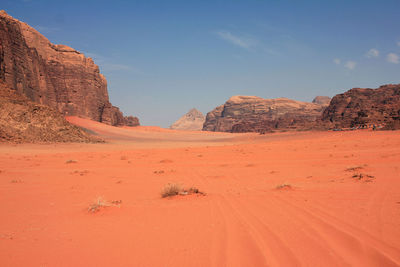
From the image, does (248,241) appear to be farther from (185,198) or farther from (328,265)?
(185,198)

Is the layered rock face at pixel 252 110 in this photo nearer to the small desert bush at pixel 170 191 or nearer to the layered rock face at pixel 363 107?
the layered rock face at pixel 363 107

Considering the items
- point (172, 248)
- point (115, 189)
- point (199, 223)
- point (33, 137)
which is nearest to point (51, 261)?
point (172, 248)

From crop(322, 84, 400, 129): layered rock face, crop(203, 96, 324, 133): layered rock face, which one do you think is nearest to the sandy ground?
crop(322, 84, 400, 129): layered rock face

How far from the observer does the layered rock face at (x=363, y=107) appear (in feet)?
124

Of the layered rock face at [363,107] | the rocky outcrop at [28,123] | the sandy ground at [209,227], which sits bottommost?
the sandy ground at [209,227]

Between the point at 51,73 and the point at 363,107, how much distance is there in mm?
61224

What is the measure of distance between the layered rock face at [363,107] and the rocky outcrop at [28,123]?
38394mm

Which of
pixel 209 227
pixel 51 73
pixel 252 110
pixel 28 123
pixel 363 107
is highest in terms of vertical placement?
pixel 252 110

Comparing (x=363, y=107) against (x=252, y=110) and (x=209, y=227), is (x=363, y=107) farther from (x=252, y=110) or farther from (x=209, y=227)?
(x=252, y=110)

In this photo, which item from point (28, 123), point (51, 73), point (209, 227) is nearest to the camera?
point (209, 227)

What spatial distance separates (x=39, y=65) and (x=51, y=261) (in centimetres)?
5279

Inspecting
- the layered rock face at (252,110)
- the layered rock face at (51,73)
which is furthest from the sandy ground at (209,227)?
the layered rock face at (252,110)

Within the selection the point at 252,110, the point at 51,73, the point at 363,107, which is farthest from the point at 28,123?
the point at 252,110

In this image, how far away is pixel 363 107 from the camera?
4953cm
